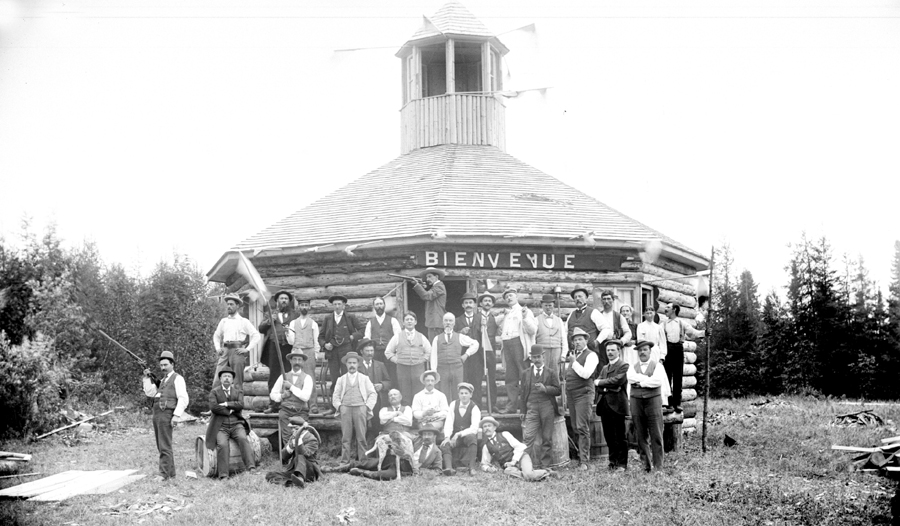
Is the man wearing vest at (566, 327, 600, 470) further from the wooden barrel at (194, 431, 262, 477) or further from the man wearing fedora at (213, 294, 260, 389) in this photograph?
the man wearing fedora at (213, 294, 260, 389)

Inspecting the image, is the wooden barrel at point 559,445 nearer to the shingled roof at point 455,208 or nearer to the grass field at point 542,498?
the grass field at point 542,498

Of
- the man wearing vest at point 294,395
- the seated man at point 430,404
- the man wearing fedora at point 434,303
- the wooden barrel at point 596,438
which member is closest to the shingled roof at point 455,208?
the man wearing fedora at point 434,303

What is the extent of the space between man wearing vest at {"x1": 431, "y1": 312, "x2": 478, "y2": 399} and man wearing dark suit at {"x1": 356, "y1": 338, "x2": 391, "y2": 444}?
0.85m

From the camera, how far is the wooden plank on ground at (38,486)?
10156 mm

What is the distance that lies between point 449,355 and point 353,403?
65.6 inches

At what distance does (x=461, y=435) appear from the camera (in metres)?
11.2

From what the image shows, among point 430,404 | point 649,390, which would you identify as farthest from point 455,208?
point 649,390

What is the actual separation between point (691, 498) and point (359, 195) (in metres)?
10.3

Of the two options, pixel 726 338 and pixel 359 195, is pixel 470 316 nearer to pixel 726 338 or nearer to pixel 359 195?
pixel 359 195

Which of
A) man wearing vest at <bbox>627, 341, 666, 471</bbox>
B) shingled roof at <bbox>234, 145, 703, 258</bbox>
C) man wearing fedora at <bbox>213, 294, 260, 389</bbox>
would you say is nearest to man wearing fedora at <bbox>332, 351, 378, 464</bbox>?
man wearing fedora at <bbox>213, 294, 260, 389</bbox>

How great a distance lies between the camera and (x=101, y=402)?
23156mm

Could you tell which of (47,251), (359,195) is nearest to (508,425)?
A: (359,195)

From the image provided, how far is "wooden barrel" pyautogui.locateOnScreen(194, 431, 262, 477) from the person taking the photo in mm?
11023

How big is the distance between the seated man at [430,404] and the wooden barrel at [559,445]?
1605 millimetres
